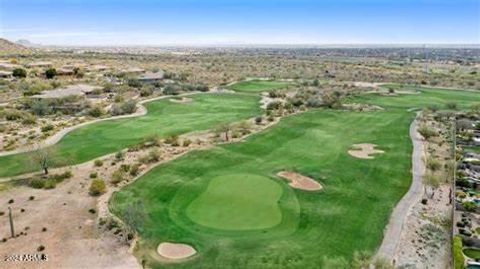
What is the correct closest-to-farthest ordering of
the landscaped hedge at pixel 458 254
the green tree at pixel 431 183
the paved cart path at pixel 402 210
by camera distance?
the landscaped hedge at pixel 458 254, the paved cart path at pixel 402 210, the green tree at pixel 431 183

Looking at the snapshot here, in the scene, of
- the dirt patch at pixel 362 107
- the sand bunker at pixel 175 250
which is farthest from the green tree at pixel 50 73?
the sand bunker at pixel 175 250

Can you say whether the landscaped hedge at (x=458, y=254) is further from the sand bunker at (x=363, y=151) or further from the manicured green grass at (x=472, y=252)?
the sand bunker at (x=363, y=151)

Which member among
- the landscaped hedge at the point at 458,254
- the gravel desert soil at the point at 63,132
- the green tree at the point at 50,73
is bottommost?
the landscaped hedge at the point at 458,254

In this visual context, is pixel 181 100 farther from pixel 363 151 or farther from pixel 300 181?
pixel 300 181

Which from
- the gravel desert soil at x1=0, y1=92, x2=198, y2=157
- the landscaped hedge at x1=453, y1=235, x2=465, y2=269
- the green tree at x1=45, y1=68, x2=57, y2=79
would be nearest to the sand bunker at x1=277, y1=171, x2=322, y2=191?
the landscaped hedge at x1=453, y1=235, x2=465, y2=269

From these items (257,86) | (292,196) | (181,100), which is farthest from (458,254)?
(257,86)
